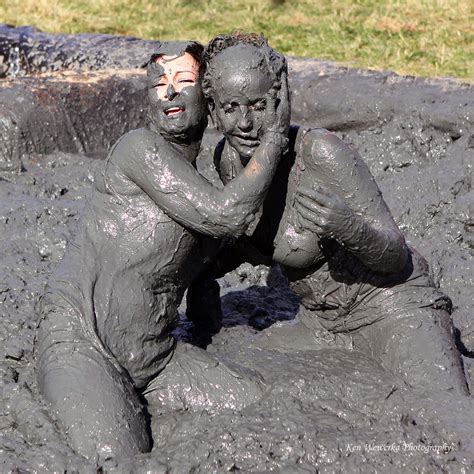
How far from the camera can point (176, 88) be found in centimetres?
371

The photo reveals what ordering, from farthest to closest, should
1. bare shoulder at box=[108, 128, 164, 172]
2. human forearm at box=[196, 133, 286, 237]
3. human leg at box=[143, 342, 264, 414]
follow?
1. human leg at box=[143, 342, 264, 414]
2. bare shoulder at box=[108, 128, 164, 172]
3. human forearm at box=[196, 133, 286, 237]

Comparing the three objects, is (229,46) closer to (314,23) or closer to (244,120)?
(244,120)

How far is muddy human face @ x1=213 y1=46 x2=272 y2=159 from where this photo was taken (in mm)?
3549

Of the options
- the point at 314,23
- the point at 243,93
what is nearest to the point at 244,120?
the point at 243,93

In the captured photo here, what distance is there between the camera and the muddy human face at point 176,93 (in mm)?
3699

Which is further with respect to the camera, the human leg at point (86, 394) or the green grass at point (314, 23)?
Answer: the green grass at point (314, 23)

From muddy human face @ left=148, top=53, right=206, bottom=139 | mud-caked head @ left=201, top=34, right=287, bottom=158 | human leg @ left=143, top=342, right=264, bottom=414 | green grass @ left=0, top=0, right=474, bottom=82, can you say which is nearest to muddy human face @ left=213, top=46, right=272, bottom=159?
mud-caked head @ left=201, top=34, right=287, bottom=158

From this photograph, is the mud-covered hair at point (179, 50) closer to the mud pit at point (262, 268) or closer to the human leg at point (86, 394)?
the human leg at point (86, 394)

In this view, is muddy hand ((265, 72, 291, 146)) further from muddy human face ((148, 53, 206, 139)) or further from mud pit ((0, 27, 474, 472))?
mud pit ((0, 27, 474, 472))

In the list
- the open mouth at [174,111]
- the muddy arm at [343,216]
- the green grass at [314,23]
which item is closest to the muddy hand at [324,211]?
the muddy arm at [343,216]

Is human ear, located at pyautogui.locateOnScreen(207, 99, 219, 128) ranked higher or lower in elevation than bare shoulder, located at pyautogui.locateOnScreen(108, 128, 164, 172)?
higher

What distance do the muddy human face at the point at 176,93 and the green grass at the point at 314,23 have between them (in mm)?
5404

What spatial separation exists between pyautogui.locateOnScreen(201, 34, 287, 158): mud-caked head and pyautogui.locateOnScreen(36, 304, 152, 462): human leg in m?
0.81

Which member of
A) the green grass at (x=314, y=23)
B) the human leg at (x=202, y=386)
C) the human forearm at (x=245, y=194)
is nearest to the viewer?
the human forearm at (x=245, y=194)
